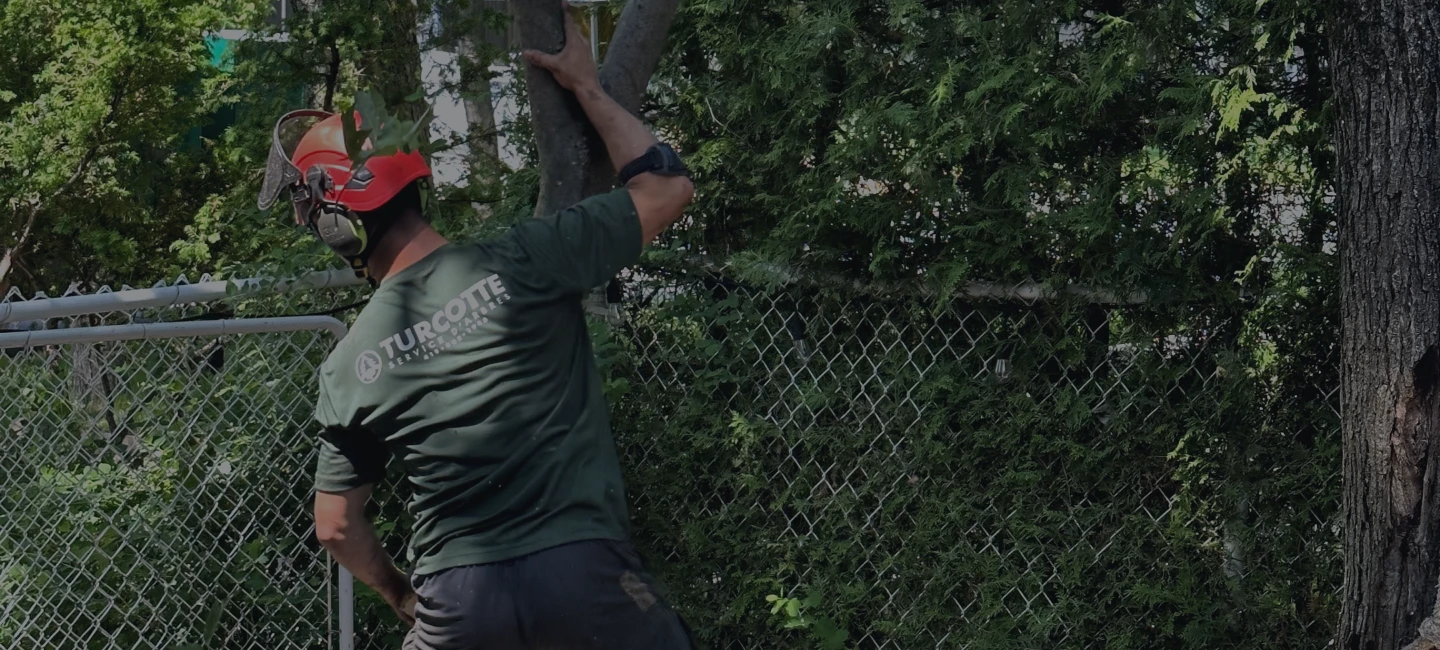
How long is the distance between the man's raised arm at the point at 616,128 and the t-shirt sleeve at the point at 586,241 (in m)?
Result: 0.04

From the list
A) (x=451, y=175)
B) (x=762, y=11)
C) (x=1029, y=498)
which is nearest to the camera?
(x=1029, y=498)

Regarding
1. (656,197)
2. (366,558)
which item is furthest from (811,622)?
(656,197)

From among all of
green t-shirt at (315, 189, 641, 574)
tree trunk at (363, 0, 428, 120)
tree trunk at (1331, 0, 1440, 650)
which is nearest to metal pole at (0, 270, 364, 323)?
green t-shirt at (315, 189, 641, 574)

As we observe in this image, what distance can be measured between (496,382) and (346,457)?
1.49 feet

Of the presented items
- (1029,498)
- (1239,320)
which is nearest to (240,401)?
(1029,498)

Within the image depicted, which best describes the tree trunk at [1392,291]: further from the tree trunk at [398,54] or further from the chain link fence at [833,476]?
the tree trunk at [398,54]

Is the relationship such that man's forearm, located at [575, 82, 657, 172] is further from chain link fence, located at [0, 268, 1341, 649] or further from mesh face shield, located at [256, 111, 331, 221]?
chain link fence, located at [0, 268, 1341, 649]

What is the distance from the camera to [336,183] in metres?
2.58

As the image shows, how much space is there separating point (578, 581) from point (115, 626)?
224cm

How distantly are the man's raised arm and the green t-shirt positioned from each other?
0.04 metres

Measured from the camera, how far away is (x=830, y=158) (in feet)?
13.5

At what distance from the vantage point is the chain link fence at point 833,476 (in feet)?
12.6

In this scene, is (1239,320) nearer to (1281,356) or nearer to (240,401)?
(1281,356)

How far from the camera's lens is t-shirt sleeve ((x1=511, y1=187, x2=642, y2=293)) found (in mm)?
2479
